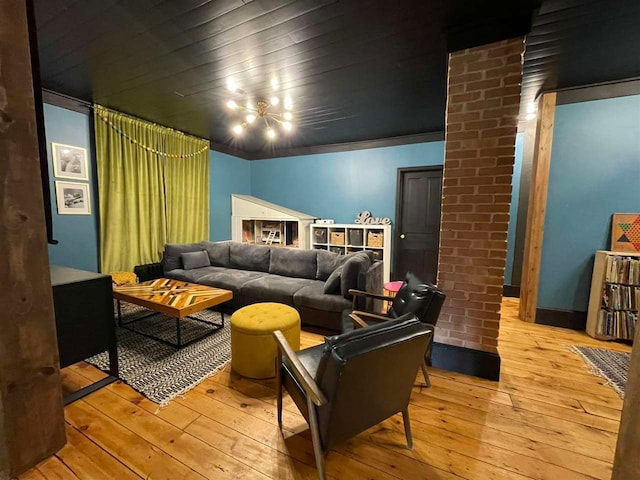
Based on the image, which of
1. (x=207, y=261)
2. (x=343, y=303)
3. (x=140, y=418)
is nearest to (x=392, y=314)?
(x=343, y=303)

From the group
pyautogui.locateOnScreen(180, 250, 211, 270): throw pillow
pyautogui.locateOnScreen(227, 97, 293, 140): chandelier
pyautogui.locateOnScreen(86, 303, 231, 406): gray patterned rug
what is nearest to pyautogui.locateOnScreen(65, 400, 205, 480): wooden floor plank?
pyautogui.locateOnScreen(86, 303, 231, 406): gray patterned rug

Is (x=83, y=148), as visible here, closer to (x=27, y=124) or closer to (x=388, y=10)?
(x=27, y=124)

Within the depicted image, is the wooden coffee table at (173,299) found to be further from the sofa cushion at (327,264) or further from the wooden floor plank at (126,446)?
the sofa cushion at (327,264)

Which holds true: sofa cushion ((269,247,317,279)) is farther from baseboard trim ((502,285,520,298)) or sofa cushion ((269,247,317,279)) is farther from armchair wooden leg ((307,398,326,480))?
baseboard trim ((502,285,520,298))

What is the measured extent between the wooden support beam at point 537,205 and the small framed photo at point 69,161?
18.0 feet

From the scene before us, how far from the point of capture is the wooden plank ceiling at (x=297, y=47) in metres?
1.78

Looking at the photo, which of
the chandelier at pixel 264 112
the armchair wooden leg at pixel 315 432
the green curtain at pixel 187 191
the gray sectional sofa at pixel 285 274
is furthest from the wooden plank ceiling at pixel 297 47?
the armchair wooden leg at pixel 315 432

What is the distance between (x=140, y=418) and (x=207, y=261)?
108 inches

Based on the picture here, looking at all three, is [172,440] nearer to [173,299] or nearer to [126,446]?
[126,446]

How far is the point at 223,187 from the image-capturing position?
539 cm

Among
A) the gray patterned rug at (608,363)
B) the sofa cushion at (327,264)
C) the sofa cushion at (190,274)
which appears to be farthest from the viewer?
the sofa cushion at (190,274)

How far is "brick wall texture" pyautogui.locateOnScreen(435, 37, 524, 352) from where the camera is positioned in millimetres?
1907

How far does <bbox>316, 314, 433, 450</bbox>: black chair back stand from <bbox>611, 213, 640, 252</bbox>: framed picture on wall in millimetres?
3063

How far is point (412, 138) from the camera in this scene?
4516mm
